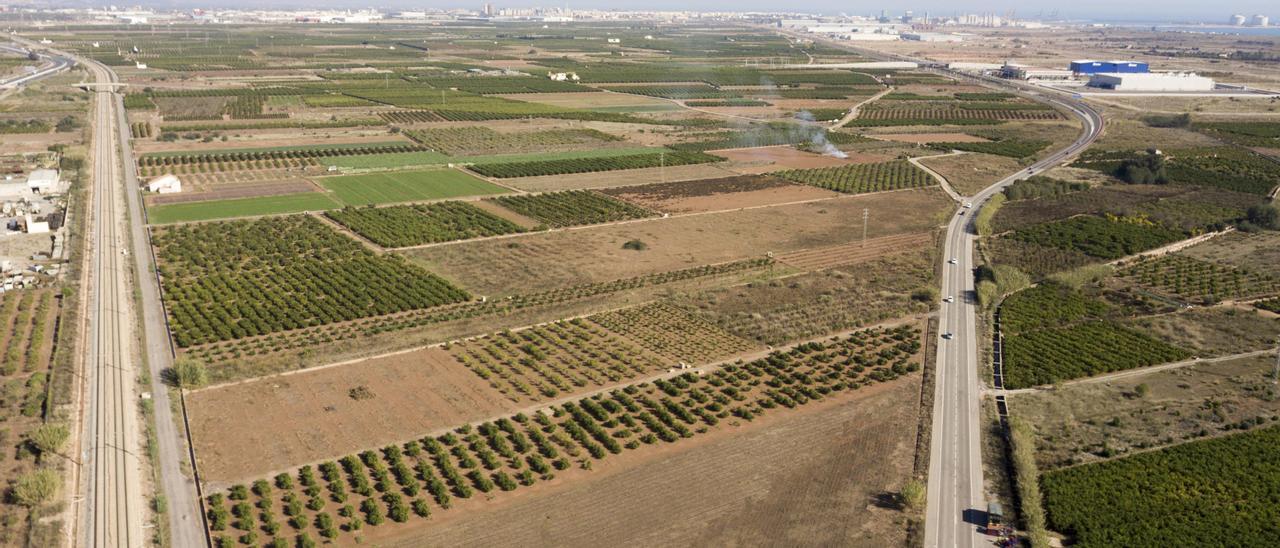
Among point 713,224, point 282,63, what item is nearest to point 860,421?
point 713,224

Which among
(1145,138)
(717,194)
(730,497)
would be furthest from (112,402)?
(1145,138)

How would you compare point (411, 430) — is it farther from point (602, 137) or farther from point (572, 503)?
point (602, 137)

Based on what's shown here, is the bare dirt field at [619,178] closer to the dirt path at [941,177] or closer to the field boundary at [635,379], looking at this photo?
the dirt path at [941,177]

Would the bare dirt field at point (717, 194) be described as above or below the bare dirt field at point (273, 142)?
below

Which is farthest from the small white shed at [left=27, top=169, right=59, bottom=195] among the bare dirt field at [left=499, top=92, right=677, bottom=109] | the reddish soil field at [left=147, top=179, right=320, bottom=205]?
the bare dirt field at [left=499, top=92, right=677, bottom=109]

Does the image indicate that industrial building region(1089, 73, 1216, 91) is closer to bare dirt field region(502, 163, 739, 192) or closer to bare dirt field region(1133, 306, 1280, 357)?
bare dirt field region(502, 163, 739, 192)

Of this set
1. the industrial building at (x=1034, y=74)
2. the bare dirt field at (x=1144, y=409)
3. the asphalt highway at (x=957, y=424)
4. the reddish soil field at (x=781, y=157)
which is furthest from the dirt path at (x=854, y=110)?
the bare dirt field at (x=1144, y=409)
